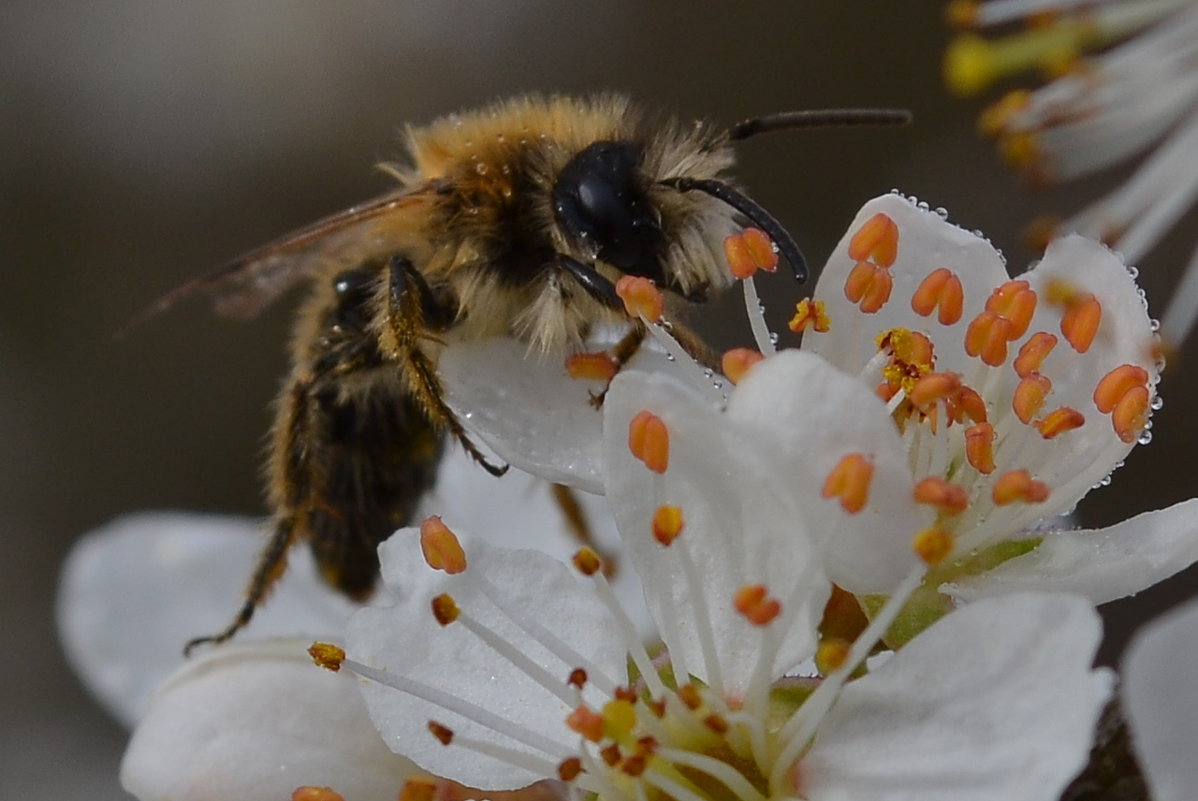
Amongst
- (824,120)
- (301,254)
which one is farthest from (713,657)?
(301,254)

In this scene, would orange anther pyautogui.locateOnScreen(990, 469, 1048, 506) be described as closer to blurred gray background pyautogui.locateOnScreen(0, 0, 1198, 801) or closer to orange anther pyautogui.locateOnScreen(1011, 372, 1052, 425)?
orange anther pyautogui.locateOnScreen(1011, 372, 1052, 425)

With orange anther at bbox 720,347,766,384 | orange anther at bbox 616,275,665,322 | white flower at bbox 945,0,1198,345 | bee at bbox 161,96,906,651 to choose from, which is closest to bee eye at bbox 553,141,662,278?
bee at bbox 161,96,906,651

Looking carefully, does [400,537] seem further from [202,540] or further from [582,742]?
[202,540]

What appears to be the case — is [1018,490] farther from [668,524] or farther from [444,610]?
[444,610]

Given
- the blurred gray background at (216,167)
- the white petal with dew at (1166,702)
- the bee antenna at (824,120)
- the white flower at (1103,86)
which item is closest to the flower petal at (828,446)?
the white petal with dew at (1166,702)

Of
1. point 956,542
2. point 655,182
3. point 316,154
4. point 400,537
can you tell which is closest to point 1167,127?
point 655,182

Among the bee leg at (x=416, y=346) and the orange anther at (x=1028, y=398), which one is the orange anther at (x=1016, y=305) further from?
the bee leg at (x=416, y=346)

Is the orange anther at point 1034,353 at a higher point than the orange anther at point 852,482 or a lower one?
higher
